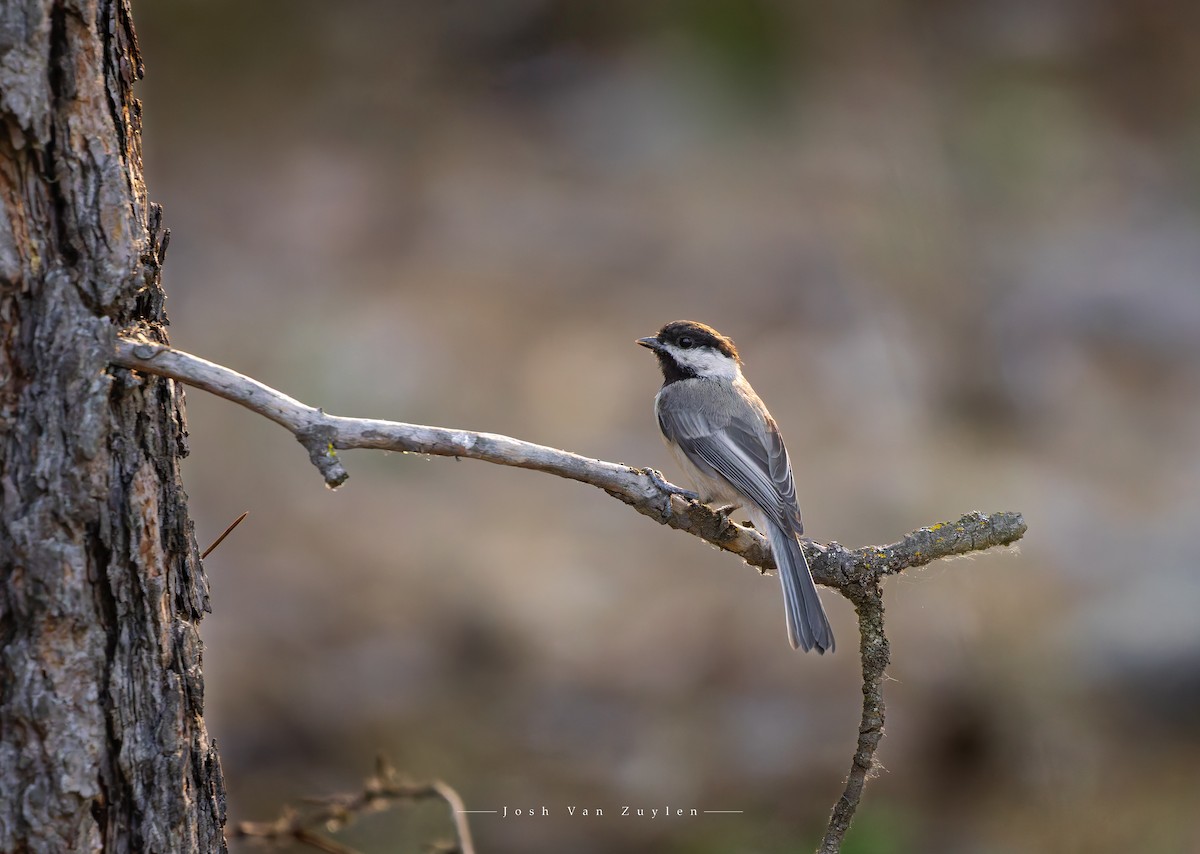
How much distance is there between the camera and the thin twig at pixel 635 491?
211 cm

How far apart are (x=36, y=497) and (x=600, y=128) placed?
31.0 ft

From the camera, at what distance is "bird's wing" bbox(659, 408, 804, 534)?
3998 millimetres

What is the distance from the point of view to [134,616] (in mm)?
2162

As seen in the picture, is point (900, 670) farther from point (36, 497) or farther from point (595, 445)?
point (36, 497)

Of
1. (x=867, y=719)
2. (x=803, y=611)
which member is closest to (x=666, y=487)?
(x=803, y=611)

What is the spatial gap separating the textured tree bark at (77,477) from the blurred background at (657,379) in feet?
9.76

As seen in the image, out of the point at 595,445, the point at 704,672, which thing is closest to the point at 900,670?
the point at 704,672

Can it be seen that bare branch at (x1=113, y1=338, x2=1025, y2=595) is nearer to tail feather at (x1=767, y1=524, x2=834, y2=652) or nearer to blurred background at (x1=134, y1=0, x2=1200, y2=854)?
tail feather at (x1=767, y1=524, x2=834, y2=652)

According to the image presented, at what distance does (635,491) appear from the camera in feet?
8.56

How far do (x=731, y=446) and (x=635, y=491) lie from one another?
1685 millimetres

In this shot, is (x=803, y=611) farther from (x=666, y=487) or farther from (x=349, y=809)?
(x=349, y=809)
